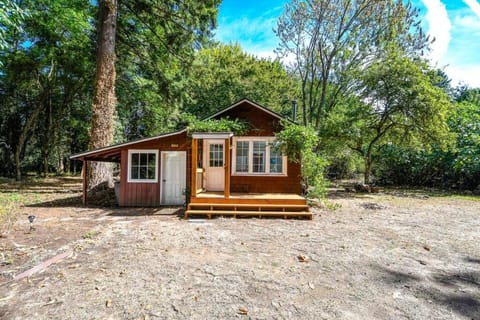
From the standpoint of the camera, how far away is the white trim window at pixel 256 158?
32.1ft

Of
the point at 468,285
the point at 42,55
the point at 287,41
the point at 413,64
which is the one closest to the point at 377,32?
the point at 413,64

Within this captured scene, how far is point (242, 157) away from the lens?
991 cm

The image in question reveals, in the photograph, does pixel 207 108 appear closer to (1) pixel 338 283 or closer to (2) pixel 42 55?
(2) pixel 42 55

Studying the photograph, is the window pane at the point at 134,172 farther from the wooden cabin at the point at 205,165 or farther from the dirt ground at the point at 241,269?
the dirt ground at the point at 241,269

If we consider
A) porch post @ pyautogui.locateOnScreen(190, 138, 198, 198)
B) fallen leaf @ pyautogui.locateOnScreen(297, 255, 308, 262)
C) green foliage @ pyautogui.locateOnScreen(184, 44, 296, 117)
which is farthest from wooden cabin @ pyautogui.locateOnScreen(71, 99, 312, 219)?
green foliage @ pyautogui.locateOnScreen(184, 44, 296, 117)

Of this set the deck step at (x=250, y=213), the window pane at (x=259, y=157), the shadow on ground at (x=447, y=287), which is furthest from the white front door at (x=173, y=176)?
the shadow on ground at (x=447, y=287)

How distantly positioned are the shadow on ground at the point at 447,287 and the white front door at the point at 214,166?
6.73 metres

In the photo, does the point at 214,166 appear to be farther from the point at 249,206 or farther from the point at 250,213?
the point at 250,213

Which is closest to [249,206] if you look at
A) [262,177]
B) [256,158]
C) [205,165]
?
[262,177]

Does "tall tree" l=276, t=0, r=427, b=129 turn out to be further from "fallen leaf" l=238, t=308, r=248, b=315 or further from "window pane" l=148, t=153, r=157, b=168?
"fallen leaf" l=238, t=308, r=248, b=315

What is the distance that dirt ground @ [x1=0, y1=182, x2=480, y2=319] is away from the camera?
111 inches

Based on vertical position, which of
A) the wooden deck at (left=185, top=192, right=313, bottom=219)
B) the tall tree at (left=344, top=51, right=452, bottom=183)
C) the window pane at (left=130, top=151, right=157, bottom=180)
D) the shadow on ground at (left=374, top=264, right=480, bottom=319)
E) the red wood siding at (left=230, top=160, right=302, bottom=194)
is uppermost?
the tall tree at (left=344, top=51, right=452, bottom=183)

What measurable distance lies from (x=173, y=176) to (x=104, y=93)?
4656 mm

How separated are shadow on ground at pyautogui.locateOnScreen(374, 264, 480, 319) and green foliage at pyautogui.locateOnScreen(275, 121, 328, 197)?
489cm
